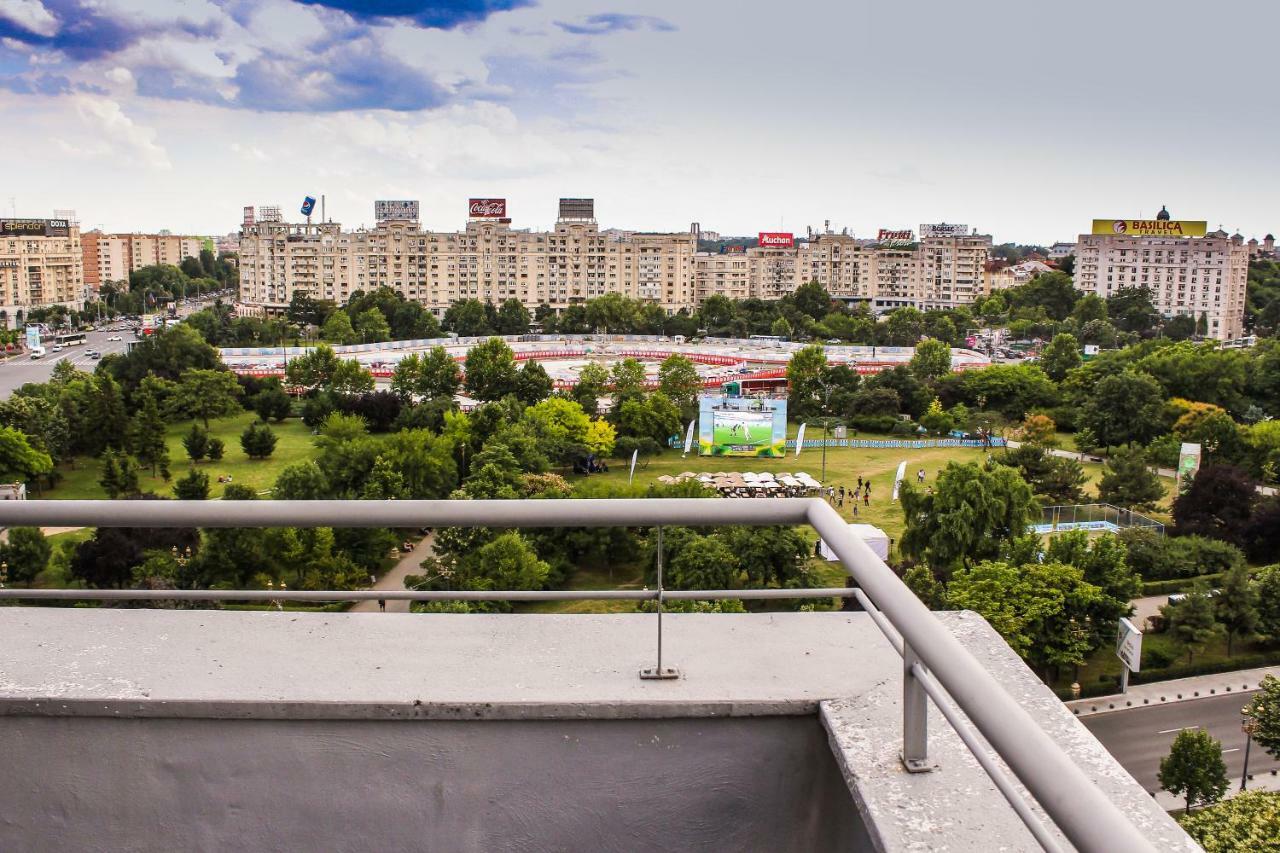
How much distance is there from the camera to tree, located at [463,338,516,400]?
25.5 m

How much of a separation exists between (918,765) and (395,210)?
5654 cm

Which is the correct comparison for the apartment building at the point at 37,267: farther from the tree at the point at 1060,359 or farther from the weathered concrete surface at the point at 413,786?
the weathered concrete surface at the point at 413,786

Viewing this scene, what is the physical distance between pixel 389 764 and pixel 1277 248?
87479 mm

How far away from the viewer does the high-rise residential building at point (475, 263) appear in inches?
2023

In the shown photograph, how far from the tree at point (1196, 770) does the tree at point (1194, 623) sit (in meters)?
2.96

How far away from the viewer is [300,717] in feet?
4.29

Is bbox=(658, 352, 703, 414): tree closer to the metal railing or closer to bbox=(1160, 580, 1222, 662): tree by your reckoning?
bbox=(1160, 580, 1222, 662): tree

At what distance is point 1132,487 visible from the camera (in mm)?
16484

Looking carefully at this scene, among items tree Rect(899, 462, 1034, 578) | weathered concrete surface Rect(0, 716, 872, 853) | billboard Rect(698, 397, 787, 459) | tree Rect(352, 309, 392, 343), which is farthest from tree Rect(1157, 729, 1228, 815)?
tree Rect(352, 309, 392, 343)

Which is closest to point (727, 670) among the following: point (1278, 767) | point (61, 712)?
point (61, 712)

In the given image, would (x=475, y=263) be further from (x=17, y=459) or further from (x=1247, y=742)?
(x=1247, y=742)

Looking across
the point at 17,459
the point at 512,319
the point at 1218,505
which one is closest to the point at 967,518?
the point at 1218,505

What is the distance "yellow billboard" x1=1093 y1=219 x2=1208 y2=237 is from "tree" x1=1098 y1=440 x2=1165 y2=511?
3819 cm

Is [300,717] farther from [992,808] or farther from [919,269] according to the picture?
[919,269]
